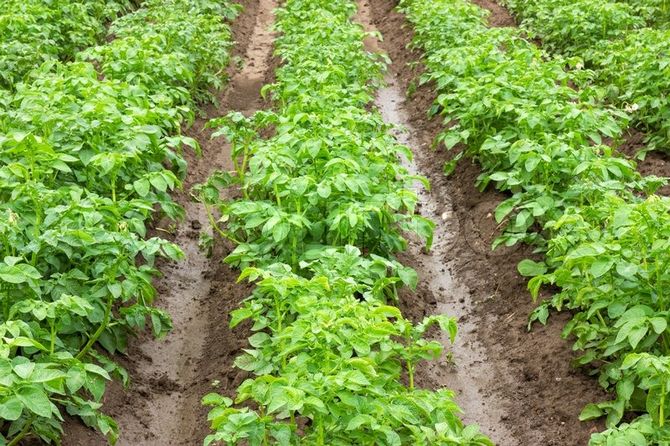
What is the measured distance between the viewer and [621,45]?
30.6ft

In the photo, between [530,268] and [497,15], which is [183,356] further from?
[497,15]

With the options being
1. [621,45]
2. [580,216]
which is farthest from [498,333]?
[621,45]

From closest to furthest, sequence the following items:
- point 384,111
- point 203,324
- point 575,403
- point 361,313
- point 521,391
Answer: point 361,313
point 575,403
point 521,391
point 203,324
point 384,111

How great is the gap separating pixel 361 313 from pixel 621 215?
148cm

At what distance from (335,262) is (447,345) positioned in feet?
5.05

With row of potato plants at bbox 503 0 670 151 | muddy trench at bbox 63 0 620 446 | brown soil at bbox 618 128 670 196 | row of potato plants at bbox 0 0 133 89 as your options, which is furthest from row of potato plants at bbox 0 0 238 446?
row of potato plants at bbox 503 0 670 151

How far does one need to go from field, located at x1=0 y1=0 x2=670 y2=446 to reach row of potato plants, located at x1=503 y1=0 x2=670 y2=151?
5 centimetres

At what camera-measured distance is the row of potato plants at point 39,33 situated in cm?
893

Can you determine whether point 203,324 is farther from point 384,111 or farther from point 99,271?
point 384,111

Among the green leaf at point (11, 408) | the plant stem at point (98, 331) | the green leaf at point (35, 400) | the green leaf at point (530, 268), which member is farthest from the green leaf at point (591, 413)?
the green leaf at point (11, 408)

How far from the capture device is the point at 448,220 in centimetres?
779

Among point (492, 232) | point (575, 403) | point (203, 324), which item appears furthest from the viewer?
point (492, 232)

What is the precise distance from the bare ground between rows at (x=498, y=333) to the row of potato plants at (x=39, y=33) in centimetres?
404

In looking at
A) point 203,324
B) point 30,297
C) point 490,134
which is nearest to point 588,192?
point 490,134
